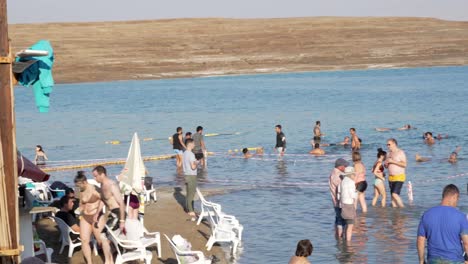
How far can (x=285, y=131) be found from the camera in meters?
42.1

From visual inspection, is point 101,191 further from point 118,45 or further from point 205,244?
point 118,45

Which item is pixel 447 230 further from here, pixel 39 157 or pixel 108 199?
pixel 39 157

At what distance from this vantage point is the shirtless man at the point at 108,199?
1302cm

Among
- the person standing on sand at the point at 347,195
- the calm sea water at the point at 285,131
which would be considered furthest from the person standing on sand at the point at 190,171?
the person standing on sand at the point at 347,195

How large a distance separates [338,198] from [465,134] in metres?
24.7

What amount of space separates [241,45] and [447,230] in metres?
89.9

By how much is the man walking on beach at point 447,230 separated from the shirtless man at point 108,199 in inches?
207

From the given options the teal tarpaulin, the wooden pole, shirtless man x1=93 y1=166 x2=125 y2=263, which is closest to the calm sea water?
shirtless man x1=93 y1=166 x2=125 y2=263

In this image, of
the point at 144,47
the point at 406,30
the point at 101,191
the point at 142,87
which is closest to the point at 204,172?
the point at 101,191

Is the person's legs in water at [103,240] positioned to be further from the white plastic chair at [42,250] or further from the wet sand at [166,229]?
the wet sand at [166,229]

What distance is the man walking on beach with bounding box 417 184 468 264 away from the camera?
9461mm

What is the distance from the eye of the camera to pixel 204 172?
2697 cm

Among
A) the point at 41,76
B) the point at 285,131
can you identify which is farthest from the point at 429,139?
the point at 41,76

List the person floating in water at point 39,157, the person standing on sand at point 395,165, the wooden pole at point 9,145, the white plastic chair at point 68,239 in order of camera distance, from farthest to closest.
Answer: the person floating in water at point 39,157, the person standing on sand at point 395,165, the white plastic chair at point 68,239, the wooden pole at point 9,145
